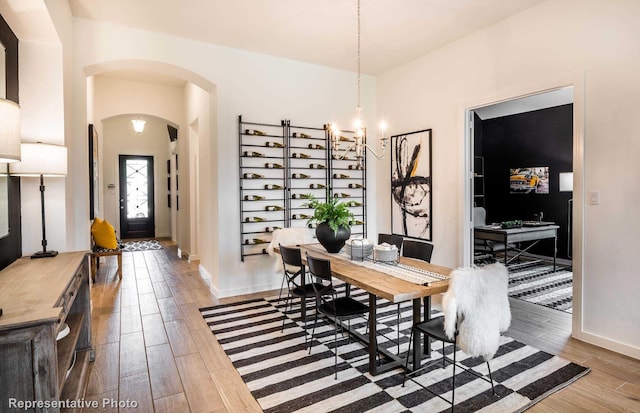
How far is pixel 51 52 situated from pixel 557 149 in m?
7.46

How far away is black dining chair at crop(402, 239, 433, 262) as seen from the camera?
3326mm

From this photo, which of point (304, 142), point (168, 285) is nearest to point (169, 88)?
point (304, 142)

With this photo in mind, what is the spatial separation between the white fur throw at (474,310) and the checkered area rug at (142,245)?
7.62 meters

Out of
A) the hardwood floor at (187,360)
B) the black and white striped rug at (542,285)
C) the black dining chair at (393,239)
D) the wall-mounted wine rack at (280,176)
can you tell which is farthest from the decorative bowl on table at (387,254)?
the black and white striped rug at (542,285)

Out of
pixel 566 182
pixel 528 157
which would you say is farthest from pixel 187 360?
pixel 528 157

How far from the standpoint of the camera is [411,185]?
16.4 feet

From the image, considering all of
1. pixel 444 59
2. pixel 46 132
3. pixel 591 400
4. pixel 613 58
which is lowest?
pixel 591 400

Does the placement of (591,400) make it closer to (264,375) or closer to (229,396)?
(264,375)

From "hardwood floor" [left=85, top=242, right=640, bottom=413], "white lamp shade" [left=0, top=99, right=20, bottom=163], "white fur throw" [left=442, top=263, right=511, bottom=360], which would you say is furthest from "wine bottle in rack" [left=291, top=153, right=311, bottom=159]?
"white lamp shade" [left=0, top=99, right=20, bottom=163]

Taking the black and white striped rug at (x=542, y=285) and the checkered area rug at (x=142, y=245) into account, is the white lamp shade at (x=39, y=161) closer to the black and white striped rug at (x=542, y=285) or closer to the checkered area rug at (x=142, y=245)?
the black and white striped rug at (x=542, y=285)

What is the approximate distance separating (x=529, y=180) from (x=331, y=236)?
5.45 meters

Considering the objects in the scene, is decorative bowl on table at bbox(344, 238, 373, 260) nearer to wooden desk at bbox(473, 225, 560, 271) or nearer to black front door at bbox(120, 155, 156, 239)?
wooden desk at bbox(473, 225, 560, 271)

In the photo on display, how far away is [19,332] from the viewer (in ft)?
4.80

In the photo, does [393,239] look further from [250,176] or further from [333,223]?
[250,176]
